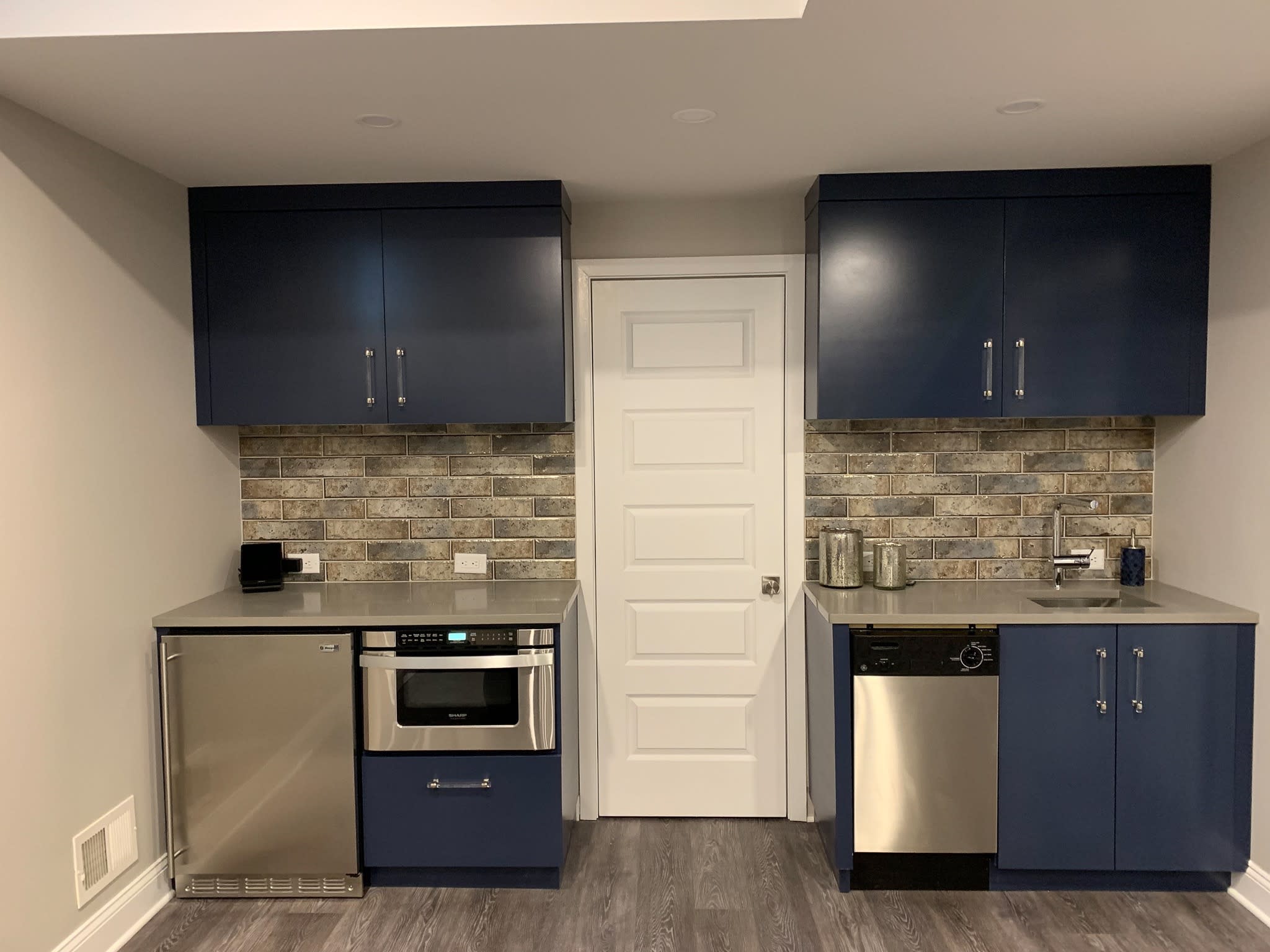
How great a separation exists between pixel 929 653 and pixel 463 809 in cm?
155

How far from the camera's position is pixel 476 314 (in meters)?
3.06

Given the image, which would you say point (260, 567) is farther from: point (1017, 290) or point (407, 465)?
point (1017, 290)

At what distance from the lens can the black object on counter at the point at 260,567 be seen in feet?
10.6

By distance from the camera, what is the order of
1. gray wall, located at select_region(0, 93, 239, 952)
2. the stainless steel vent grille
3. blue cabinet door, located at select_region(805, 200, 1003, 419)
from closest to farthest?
gray wall, located at select_region(0, 93, 239, 952)
the stainless steel vent grille
blue cabinet door, located at select_region(805, 200, 1003, 419)

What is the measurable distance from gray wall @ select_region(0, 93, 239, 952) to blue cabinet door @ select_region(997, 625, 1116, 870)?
268 centimetres

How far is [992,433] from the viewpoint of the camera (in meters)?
3.33

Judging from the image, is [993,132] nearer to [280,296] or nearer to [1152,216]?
[1152,216]

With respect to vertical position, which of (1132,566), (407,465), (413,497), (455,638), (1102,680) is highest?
(407,465)

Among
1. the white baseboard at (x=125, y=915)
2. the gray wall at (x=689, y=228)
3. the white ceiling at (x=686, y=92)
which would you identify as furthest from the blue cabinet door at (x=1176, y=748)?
the white baseboard at (x=125, y=915)

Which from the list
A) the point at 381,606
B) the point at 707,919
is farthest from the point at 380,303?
the point at 707,919

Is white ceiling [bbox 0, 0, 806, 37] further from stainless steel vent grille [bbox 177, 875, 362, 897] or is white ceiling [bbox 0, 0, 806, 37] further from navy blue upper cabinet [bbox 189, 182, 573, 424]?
stainless steel vent grille [bbox 177, 875, 362, 897]

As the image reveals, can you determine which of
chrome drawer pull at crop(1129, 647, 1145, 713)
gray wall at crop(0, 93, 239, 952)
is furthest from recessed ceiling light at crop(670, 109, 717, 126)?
chrome drawer pull at crop(1129, 647, 1145, 713)

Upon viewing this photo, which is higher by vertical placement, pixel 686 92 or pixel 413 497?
pixel 686 92

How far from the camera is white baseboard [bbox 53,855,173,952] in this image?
247 cm
